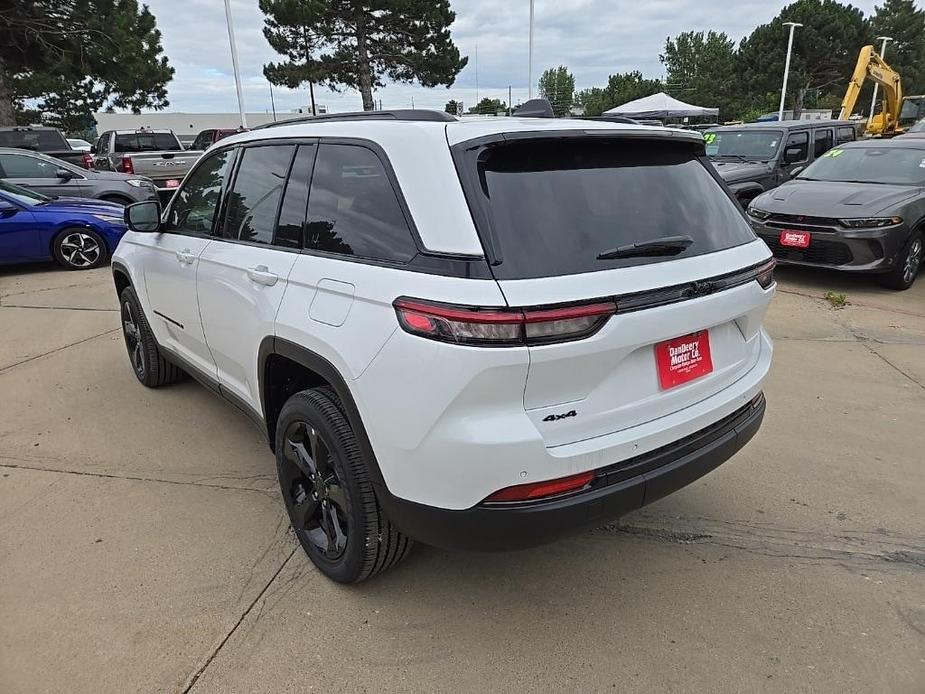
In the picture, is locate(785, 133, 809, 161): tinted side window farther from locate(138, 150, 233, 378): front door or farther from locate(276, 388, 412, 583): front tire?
locate(276, 388, 412, 583): front tire

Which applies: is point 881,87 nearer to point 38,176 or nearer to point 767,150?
point 767,150

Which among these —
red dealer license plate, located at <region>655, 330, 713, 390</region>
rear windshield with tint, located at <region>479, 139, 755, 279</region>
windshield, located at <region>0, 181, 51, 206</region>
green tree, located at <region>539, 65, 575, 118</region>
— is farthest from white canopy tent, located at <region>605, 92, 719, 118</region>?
green tree, located at <region>539, 65, 575, 118</region>

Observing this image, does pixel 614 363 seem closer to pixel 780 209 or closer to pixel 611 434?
pixel 611 434

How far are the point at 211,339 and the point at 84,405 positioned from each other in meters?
1.83

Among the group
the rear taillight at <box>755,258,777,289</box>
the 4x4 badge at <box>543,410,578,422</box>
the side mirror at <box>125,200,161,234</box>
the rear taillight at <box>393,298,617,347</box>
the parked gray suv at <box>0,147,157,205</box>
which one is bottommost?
the 4x4 badge at <box>543,410,578,422</box>

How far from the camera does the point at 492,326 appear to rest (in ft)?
6.18

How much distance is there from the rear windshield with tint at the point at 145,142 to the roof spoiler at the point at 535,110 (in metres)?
16.6

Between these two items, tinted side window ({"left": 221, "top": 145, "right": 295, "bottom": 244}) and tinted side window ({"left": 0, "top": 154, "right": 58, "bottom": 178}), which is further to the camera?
tinted side window ({"left": 0, "top": 154, "right": 58, "bottom": 178})

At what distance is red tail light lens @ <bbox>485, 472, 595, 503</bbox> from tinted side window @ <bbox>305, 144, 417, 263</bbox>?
0.80 m

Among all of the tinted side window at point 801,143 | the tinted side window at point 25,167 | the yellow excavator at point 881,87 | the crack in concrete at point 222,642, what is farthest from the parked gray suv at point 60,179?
the yellow excavator at point 881,87

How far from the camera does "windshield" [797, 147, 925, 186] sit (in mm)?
7914

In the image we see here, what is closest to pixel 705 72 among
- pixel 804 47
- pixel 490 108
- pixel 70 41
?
pixel 804 47

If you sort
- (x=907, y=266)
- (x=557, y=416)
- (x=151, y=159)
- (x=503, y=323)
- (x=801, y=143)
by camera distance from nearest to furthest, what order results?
(x=503, y=323) → (x=557, y=416) → (x=907, y=266) → (x=801, y=143) → (x=151, y=159)

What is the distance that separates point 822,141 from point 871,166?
390cm
